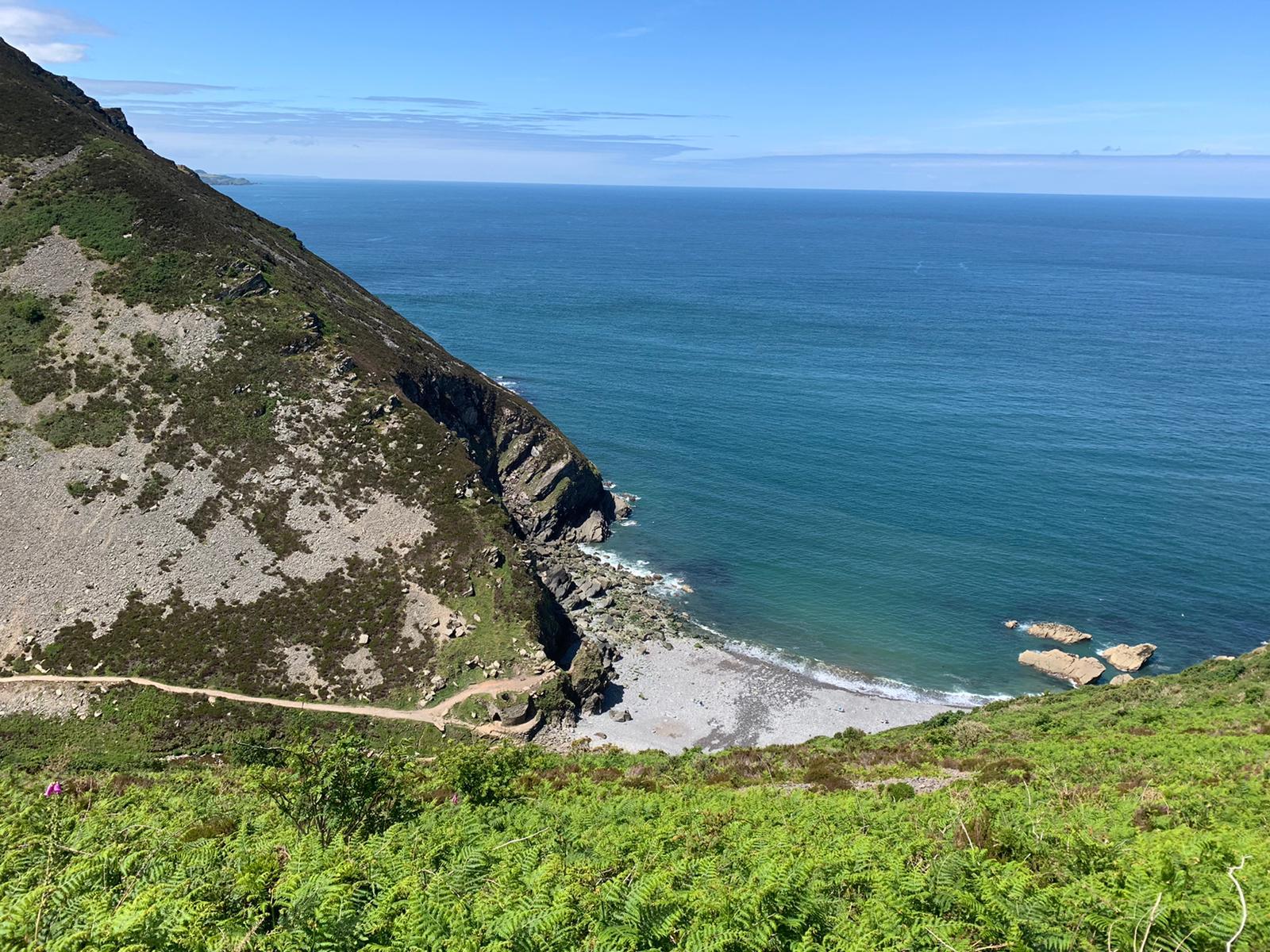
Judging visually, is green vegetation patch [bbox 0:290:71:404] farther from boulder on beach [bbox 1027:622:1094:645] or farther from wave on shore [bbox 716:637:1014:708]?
boulder on beach [bbox 1027:622:1094:645]

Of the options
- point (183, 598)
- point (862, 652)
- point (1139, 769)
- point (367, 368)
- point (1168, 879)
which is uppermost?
point (367, 368)

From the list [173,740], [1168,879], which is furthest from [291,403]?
[1168,879]

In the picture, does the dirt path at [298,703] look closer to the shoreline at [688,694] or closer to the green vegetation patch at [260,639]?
the green vegetation patch at [260,639]

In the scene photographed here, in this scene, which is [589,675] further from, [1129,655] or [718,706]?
[1129,655]

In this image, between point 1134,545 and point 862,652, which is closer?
point 862,652

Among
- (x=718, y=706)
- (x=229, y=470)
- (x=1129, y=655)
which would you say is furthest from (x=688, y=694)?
(x=229, y=470)

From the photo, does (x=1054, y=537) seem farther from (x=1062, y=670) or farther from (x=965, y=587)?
(x=1062, y=670)
